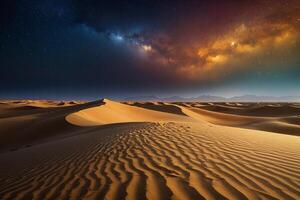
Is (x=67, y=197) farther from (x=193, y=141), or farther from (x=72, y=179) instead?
(x=193, y=141)

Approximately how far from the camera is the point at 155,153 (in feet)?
18.6

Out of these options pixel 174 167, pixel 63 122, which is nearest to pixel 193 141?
pixel 174 167

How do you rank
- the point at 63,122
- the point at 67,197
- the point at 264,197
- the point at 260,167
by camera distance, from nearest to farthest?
1. the point at 264,197
2. the point at 67,197
3. the point at 260,167
4. the point at 63,122

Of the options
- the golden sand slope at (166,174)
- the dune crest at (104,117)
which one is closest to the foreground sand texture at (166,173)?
the golden sand slope at (166,174)

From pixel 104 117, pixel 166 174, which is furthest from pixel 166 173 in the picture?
pixel 104 117

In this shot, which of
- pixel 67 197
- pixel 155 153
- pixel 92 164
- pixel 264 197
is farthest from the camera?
pixel 155 153

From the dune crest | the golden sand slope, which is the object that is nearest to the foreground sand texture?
the golden sand slope

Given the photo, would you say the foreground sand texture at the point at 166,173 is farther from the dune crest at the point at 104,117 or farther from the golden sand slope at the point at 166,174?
the dune crest at the point at 104,117

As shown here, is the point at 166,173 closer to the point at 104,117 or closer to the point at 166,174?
the point at 166,174

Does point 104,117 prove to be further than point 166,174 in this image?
Yes

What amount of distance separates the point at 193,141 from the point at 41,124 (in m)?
14.3

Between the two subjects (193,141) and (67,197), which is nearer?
(67,197)

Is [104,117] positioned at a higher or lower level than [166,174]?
lower

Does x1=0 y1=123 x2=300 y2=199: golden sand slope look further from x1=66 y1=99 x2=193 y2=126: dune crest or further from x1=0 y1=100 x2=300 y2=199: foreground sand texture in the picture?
x1=66 y1=99 x2=193 y2=126: dune crest
